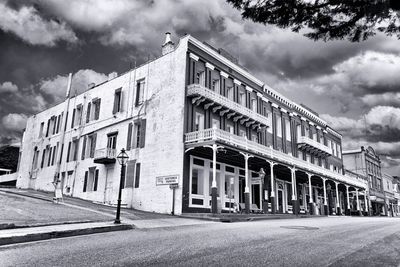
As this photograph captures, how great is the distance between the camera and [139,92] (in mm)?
27609

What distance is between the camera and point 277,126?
110 feet

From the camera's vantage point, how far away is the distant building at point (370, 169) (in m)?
57.7

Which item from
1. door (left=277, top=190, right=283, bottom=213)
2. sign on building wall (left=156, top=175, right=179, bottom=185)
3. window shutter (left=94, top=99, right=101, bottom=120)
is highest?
window shutter (left=94, top=99, right=101, bottom=120)

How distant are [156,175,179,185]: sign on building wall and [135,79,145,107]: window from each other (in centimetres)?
689

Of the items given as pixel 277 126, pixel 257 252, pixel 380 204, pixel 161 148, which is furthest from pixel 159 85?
pixel 380 204

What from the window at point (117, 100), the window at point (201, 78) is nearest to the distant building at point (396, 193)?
the window at point (201, 78)

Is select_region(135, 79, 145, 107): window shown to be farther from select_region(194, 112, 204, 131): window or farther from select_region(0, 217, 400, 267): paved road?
select_region(0, 217, 400, 267): paved road

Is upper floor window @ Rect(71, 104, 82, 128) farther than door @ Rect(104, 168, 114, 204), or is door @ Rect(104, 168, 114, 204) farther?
upper floor window @ Rect(71, 104, 82, 128)

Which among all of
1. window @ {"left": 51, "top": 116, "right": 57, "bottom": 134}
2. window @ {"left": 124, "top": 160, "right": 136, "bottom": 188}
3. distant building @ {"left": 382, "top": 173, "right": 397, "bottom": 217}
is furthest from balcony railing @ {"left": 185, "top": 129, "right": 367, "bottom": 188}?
distant building @ {"left": 382, "top": 173, "right": 397, "bottom": 217}

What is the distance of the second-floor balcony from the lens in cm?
2680

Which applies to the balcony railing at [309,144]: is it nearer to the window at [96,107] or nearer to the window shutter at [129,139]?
the window shutter at [129,139]

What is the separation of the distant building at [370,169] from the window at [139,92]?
44.2m

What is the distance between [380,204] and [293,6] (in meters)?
65.8

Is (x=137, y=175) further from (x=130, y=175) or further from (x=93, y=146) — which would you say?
(x=93, y=146)
